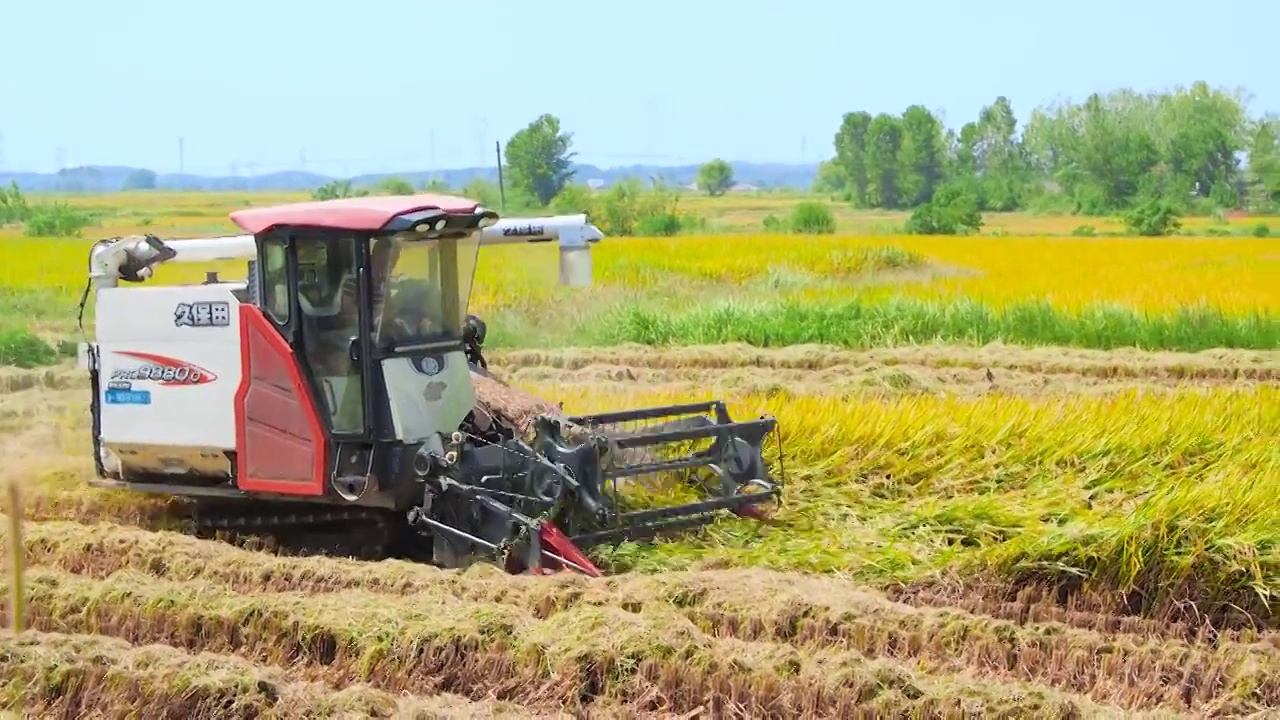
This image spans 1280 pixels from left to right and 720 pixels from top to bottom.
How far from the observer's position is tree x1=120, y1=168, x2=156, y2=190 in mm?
25438

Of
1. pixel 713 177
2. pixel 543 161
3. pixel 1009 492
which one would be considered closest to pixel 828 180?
pixel 713 177

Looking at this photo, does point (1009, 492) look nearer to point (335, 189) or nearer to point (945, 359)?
point (945, 359)

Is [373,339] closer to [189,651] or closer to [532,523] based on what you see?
[532,523]

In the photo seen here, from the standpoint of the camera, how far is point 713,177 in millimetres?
88562

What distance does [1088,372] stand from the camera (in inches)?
572

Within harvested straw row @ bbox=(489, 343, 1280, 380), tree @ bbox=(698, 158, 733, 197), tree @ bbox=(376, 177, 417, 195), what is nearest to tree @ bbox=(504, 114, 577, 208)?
tree @ bbox=(376, 177, 417, 195)

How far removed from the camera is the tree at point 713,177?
8856cm

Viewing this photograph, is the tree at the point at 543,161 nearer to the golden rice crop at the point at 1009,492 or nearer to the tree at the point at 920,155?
the golden rice crop at the point at 1009,492

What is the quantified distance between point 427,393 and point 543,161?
29320 millimetres

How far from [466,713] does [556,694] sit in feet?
1.27

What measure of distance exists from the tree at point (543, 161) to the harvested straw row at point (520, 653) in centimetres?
2990

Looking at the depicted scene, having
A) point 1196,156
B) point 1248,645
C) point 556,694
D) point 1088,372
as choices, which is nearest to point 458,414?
point 556,694

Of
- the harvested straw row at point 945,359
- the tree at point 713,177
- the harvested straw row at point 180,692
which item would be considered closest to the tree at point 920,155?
the tree at point 713,177

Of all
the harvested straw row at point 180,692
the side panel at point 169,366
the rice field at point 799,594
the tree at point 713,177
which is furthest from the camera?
the tree at point 713,177
